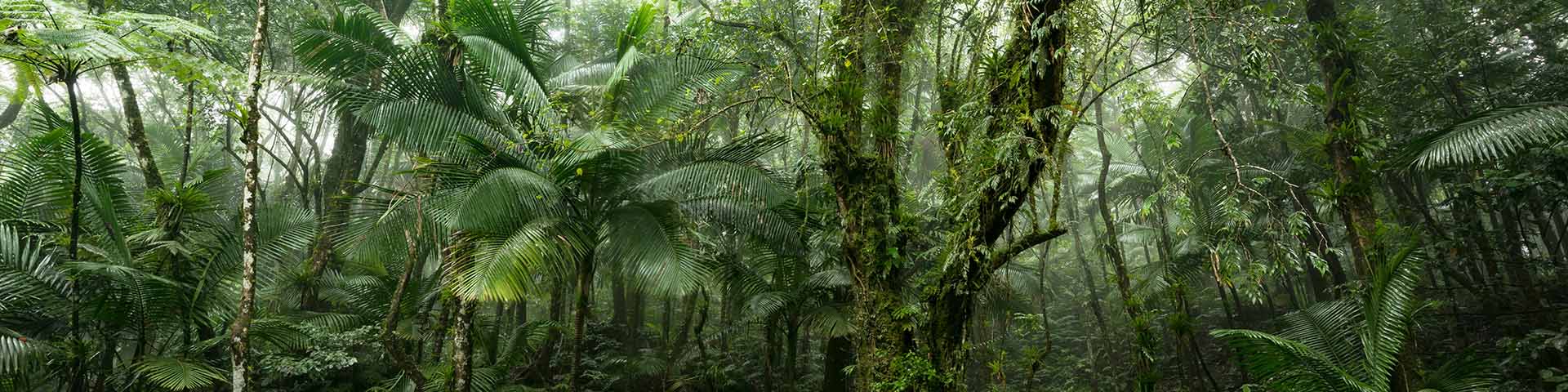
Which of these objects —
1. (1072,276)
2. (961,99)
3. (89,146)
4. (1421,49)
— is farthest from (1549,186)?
(1072,276)

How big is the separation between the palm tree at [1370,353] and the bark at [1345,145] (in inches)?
19.6

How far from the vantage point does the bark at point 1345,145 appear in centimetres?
646

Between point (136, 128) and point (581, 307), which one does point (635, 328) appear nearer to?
point (581, 307)

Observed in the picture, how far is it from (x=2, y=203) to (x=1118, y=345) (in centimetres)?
1719

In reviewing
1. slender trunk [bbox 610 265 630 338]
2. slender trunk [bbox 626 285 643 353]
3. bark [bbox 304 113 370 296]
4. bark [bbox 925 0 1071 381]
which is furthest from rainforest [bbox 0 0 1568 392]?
slender trunk [bbox 610 265 630 338]

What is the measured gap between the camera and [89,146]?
24.4ft

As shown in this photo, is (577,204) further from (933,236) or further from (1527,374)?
(1527,374)

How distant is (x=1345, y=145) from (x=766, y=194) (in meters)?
5.04

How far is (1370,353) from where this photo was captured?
5852 millimetres

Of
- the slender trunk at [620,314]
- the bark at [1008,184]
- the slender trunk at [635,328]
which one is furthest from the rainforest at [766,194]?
the slender trunk at [620,314]

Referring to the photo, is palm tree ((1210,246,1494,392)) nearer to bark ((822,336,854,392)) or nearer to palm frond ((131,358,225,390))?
bark ((822,336,854,392))

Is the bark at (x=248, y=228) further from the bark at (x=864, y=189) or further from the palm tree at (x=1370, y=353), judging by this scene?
the palm tree at (x=1370, y=353)

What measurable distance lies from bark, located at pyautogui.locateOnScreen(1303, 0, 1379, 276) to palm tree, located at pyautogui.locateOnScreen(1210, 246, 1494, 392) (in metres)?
0.50

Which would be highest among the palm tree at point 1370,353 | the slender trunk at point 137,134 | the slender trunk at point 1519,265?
the slender trunk at point 137,134
